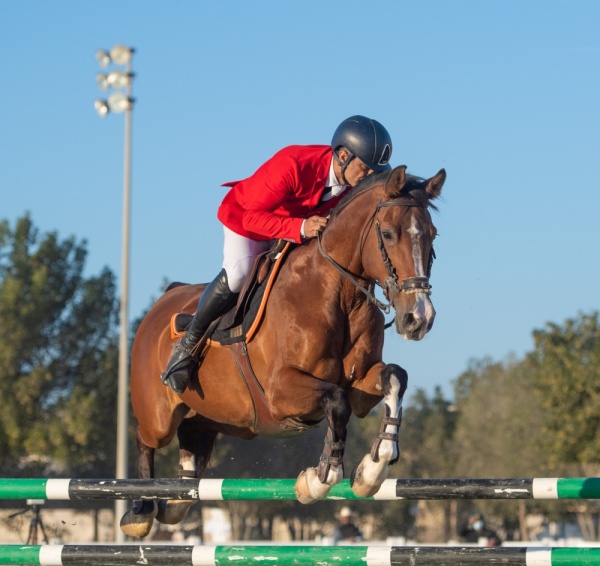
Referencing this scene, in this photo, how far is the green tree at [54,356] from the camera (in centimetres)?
3030

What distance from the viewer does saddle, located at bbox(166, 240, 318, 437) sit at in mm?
6484

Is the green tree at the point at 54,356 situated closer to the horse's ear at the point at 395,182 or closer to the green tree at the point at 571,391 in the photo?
the green tree at the point at 571,391

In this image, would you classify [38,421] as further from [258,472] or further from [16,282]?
[258,472]

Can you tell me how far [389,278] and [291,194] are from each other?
113cm

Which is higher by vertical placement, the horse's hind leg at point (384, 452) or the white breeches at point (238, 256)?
the white breeches at point (238, 256)

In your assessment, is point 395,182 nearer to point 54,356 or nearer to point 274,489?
point 274,489

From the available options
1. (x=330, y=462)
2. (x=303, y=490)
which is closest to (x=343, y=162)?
(x=330, y=462)

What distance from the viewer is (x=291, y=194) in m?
6.42

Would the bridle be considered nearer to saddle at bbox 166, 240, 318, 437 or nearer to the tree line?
saddle at bbox 166, 240, 318, 437

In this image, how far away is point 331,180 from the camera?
648cm

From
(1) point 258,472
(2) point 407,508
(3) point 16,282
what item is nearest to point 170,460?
(1) point 258,472

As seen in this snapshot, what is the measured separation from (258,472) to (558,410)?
11966 mm

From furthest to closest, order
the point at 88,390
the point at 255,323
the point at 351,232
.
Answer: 1. the point at 88,390
2. the point at 255,323
3. the point at 351,232

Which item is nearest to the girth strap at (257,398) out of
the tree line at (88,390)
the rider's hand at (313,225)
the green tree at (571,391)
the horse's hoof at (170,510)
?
the rider's hand at (313,225)
